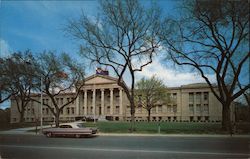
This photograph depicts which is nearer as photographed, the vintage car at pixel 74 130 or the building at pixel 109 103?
the building at pixel 109 103

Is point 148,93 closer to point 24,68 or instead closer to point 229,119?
point 229,119

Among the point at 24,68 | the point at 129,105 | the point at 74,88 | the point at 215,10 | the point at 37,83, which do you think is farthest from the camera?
the point at 129,105

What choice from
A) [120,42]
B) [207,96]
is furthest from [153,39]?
[207,96]

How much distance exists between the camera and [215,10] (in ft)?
9.03

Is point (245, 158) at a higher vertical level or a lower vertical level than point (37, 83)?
lower

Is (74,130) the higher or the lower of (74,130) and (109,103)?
the lower

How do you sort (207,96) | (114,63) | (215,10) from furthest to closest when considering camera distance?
(114,63)
(207,96)
(215,10)

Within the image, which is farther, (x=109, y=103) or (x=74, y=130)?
(x=109, y=103)

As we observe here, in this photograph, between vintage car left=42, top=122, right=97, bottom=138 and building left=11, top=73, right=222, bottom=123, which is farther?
vintage car left=42, top=122, right=97, bottom=138

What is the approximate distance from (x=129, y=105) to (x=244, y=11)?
13.5 metres

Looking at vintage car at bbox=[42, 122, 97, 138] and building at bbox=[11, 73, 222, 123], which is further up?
building at bbox=[11, 73, 222, 123]

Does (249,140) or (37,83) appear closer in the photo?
(249,140)

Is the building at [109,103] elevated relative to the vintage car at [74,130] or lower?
elevated

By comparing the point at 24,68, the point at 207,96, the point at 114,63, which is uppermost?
the point at 114,63
